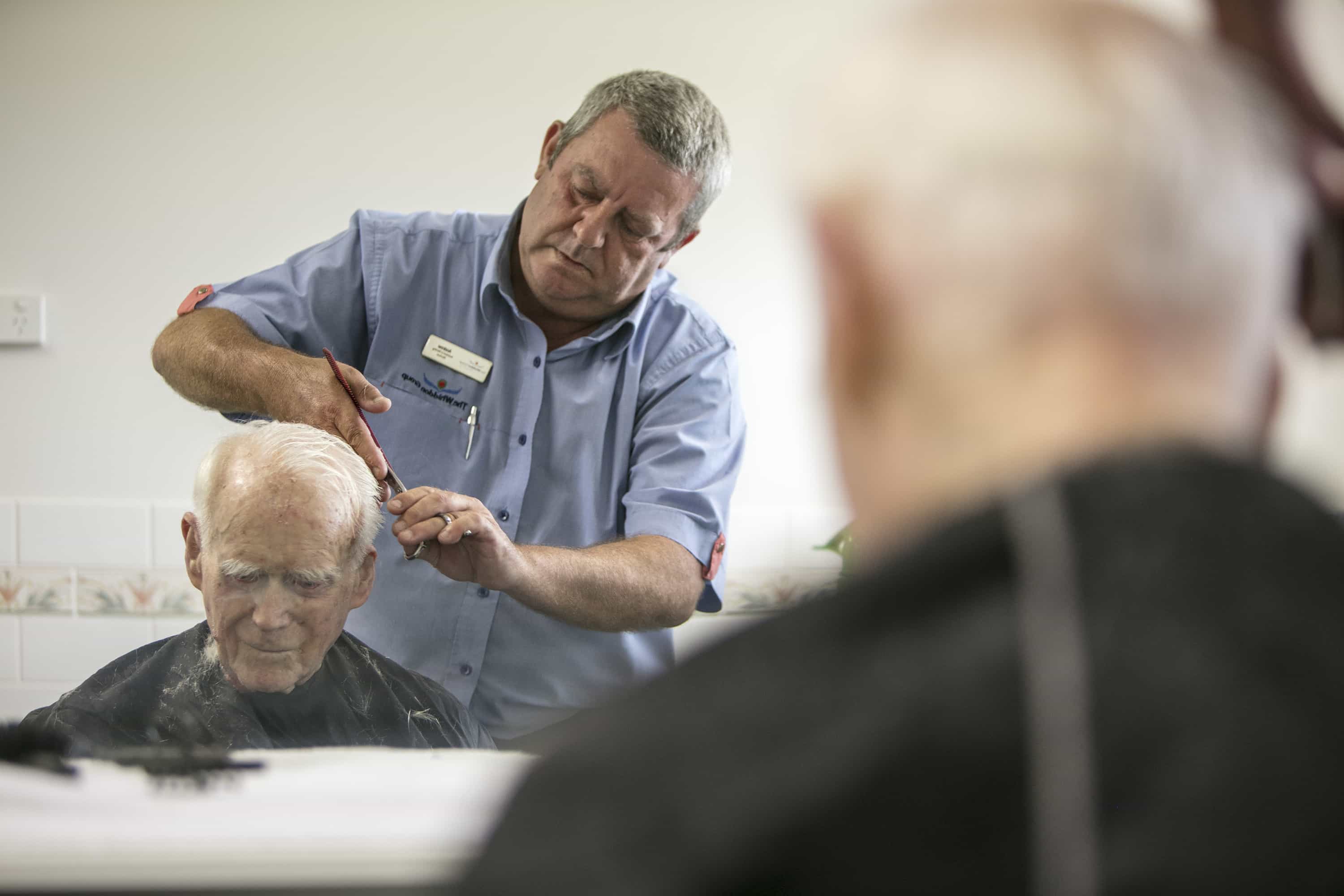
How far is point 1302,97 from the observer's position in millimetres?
715

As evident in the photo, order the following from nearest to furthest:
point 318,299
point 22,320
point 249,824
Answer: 1. point 249,824
2. point 318,299
3. point 22,320

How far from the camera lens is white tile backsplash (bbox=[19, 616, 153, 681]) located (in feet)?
9.55

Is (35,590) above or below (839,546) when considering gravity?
below

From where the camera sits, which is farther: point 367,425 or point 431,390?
point 431,390

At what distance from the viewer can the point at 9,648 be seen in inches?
115

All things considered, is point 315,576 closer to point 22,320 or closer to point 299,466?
point 299,466

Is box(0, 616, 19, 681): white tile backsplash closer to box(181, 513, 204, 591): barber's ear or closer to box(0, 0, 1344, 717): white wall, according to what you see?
box(0, 0, 1344, 717): white wall

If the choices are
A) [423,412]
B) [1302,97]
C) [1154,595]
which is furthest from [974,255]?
[423,412]

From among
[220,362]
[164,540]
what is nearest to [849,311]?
[220,362]

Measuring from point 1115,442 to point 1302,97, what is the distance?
0.43 m

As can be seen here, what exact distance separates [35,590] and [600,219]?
2044mm

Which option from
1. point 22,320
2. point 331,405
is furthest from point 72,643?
point 331,405

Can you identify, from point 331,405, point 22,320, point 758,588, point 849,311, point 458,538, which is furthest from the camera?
point 758,588

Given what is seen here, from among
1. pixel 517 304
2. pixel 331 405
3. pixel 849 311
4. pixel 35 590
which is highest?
pixel 849 311
